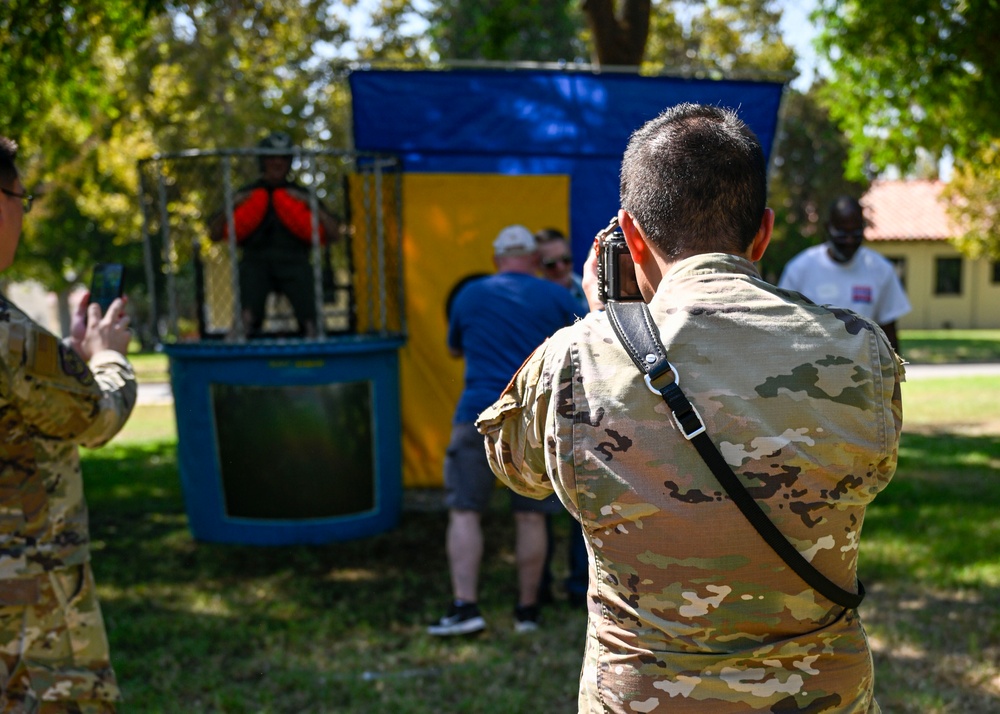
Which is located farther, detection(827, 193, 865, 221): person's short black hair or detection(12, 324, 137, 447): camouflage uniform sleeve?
detection(827, 193, 865, 221): person's short black hair

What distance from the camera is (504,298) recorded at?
489cm

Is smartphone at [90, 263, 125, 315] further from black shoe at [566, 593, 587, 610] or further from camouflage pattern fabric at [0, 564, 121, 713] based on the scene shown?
black shoe at [566, 593, 587, 610]

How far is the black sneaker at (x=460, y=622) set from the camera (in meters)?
4.93

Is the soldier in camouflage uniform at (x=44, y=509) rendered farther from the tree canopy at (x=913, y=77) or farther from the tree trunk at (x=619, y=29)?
the tree trunk at (x=619, y=29)

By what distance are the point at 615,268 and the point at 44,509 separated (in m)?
1.68

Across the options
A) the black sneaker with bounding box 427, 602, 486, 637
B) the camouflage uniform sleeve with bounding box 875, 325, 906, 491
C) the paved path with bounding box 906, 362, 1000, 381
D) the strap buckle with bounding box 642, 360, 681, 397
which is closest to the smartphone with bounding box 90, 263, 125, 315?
the strap buckle with bounding box 642, 360, 681, 397

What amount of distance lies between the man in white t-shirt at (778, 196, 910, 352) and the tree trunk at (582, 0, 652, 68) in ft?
11.7

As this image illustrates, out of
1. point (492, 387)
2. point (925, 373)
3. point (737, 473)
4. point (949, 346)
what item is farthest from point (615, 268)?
point (949, 346)

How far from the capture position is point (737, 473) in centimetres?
163

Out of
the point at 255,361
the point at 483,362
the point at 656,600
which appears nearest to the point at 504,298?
the point at 483,362

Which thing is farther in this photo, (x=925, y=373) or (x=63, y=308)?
(x=63, y=308)

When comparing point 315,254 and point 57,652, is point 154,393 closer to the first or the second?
point 315,254

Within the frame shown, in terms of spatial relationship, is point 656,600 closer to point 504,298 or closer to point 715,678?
point 715,678

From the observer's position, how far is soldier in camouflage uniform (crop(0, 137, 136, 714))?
8.15 ft
